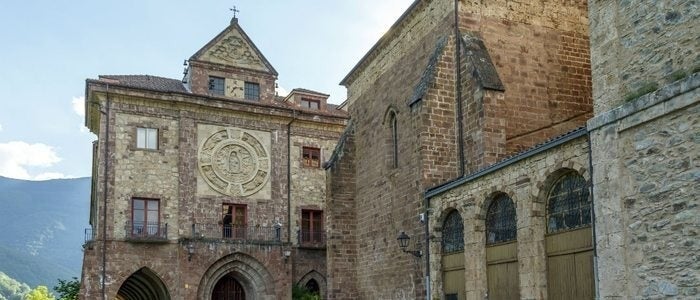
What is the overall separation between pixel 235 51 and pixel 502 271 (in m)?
20.2

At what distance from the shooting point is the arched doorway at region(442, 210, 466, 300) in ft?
51.1

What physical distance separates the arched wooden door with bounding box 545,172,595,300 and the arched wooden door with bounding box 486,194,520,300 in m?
1.09

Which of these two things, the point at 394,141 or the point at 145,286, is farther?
the point at 145,286

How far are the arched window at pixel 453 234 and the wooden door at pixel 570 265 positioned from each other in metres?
3.31

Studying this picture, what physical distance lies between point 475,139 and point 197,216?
14636mm

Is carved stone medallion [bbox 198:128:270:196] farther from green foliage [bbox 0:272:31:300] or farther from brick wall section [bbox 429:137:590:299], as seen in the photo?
green foliage [bbox 0:272:31:300]

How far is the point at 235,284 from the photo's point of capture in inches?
1158

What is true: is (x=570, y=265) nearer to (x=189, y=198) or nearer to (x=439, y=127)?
(x=439, y=127)

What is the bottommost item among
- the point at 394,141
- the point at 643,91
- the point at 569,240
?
the point at 569,240

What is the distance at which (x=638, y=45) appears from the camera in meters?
10.0

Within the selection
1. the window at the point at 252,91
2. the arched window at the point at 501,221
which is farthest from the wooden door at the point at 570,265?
the window at the point at 252,91

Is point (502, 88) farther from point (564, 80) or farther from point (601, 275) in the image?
point (601, 275)

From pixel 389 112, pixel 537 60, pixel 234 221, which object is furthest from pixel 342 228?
pixel 537 60

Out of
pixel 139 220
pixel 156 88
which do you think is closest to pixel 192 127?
pixel 156 88
